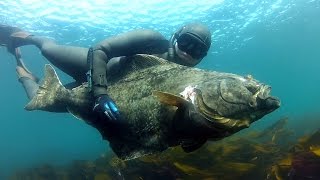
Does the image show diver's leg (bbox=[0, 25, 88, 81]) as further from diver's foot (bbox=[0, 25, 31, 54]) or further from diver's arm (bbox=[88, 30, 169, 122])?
diver's arm (bbox=[88, 30, 169, 122])

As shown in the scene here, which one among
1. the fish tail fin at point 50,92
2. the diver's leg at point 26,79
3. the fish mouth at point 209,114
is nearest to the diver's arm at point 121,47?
the fish tail fin at point 50,92

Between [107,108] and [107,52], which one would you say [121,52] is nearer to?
[107,52]

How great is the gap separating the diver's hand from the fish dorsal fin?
1.76 ft

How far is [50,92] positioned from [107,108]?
4.33 feet

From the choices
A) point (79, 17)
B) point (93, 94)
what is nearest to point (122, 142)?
point (93, 94)

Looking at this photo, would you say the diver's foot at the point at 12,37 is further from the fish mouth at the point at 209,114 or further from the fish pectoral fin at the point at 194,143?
the fish mouth at the point at 209,114

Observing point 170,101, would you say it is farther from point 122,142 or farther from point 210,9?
point 210,9

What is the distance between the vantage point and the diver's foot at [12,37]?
6918mm

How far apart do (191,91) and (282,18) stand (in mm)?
35395

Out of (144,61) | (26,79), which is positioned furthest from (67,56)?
(26,79)

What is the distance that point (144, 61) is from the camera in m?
3.62

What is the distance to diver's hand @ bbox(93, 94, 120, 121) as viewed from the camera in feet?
10.3

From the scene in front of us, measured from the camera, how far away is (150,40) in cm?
402

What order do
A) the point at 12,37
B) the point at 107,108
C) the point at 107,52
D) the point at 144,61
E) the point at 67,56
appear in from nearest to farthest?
the point at 107,108, the point at 144,61, the point at 107,52, the point at 67,56, the point at 12,37
